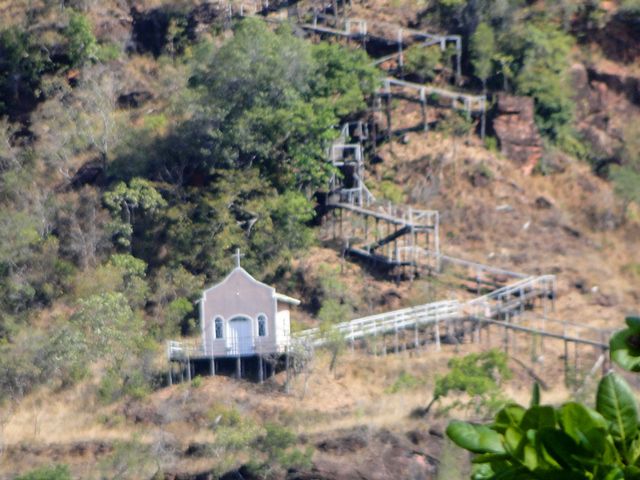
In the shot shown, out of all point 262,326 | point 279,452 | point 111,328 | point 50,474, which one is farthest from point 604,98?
point 50,474

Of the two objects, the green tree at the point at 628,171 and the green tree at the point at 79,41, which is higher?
the green tree at the point at 79,41

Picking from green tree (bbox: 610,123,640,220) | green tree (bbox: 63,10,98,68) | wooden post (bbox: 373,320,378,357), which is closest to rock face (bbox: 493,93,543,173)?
green tree (bbox: 610,123,640,220)

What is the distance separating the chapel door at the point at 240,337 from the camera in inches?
1033

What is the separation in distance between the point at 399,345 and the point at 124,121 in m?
9.88

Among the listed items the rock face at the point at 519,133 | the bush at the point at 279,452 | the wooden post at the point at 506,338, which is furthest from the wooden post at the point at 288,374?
the rock face at the point at 519,133

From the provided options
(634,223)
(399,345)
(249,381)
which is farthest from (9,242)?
(634,223)

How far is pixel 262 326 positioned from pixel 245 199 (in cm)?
364

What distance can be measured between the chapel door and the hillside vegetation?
73cm

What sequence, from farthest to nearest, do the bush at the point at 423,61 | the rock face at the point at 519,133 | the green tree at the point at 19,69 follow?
the green tree at the point at 19,69
the bush at the point at 423,61
the rock face at the point at 519,133

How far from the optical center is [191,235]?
92.9 ft

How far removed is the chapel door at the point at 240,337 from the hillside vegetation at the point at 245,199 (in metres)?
0.73

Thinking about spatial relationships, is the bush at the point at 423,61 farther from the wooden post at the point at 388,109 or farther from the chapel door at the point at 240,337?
the chapel door at the point at 240,337

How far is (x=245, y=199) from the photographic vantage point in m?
28.9

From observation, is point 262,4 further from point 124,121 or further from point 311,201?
point 311,201
